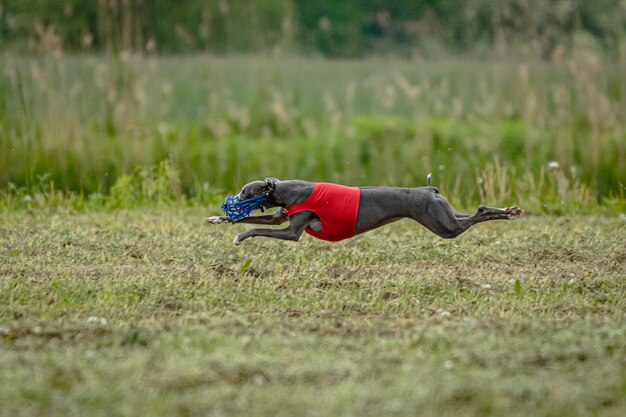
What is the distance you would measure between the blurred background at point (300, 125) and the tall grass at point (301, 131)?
2 centimetres

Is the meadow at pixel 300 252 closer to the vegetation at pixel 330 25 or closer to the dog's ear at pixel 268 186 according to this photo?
the dog's ear at pixel 268 186

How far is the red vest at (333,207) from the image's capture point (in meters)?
5.98

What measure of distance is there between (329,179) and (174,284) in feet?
15.9

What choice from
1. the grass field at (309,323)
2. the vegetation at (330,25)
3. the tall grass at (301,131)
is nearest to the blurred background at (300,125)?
the tall grass at (301,131)

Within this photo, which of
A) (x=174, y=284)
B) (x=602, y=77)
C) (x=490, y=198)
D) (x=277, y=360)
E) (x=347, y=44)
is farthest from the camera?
(x=347, y=44)

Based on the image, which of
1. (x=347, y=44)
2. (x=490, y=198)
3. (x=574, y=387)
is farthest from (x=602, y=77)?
(x=347, y=44)

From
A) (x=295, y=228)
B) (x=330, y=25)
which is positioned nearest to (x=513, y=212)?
(x=295, y=228)

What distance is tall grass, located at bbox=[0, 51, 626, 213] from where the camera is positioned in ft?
32.5

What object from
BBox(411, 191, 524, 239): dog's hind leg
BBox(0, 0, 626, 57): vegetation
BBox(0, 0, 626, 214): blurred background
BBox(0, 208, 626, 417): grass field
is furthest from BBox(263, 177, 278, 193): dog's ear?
BBox(0, 0, 626, 57): vegetation

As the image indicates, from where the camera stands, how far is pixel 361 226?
239 inches

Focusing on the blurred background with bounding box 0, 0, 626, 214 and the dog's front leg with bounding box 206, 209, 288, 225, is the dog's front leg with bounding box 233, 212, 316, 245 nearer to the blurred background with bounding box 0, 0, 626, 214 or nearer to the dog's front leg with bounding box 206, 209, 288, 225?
the dog's front leg with bounding box 206, 209, 288, 225

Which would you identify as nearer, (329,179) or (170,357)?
(170,357)

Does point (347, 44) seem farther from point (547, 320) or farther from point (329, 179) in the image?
point (547, 320)

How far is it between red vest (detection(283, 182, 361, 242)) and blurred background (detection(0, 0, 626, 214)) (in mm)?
3521
